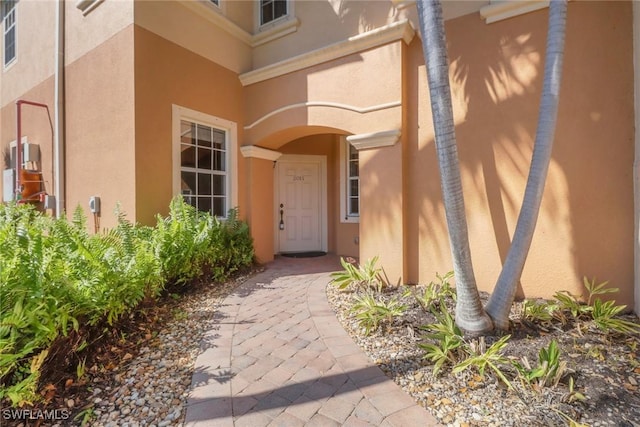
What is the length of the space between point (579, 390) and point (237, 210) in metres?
4.95

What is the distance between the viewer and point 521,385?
6.98ft

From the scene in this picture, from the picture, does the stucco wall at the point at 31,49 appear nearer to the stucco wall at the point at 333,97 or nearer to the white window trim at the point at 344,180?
the stucco wall at the point at 333,97

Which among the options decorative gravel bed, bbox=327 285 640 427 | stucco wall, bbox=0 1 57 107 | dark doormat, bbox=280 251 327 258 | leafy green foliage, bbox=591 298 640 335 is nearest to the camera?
decorative gravel bed, bbox=327 285 640 427

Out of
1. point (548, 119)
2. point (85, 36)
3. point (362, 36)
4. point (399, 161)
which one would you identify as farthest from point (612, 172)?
point (85, 36)

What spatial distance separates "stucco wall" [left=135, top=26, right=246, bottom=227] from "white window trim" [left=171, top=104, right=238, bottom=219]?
0.07 meters

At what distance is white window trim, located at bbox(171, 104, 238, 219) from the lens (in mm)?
4977

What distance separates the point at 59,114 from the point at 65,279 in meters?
4.70

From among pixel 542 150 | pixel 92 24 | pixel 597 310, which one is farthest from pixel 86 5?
pixel 597 310

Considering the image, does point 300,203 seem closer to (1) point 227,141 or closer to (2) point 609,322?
(1) point 227,141

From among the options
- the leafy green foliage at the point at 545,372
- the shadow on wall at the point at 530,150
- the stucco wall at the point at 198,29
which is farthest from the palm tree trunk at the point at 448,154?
the stucco wall at the point at 198,29

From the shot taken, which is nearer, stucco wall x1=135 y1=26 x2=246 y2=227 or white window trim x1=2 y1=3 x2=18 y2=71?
stucco wall x1=135 y1=26 x2=246 y2=227

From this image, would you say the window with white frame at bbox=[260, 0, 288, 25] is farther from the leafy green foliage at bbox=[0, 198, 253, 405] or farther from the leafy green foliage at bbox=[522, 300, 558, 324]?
the leafy green foliage at bbox=[522, 300, 558, 324]

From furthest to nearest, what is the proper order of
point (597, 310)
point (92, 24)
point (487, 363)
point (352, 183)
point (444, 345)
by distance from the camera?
point (352, 183) < point (92, 24) < point (597, 310) < point (444, 345) < point (487, 363)

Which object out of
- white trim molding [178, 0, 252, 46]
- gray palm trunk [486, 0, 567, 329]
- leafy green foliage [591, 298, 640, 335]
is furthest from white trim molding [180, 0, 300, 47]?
leafy green foliage [591, 298, 640, 335]
